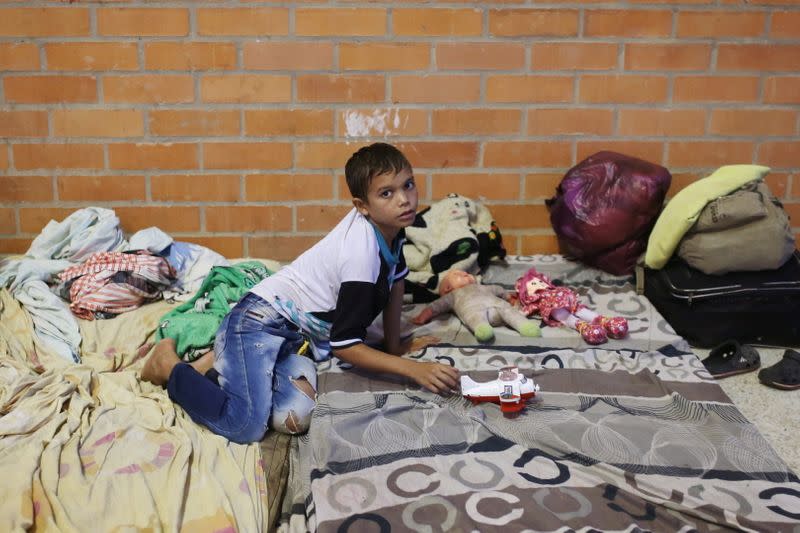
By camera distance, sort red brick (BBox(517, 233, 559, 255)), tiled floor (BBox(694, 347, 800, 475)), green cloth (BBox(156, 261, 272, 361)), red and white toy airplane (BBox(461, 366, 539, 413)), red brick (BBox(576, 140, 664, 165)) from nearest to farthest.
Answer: red and white toy airplane (BBox(461, 366, 539, 413)) < tiled floor (BBox(694, 347, 800, 475)) < green cloth (BBox(156, 261, 272, 361)) < red brick (BBox(576, 140, 664, 165)) < red brick (BBox(517, 233, 559, 255))

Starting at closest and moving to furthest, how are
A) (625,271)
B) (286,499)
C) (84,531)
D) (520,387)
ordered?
(84,531) < (286,499) < (520,387) < (625,271)

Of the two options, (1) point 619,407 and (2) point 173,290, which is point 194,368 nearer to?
(2) point 173,290

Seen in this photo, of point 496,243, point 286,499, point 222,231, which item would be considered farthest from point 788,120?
point 286,499

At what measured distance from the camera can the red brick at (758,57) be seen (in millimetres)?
3994

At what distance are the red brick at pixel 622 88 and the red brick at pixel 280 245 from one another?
153cm

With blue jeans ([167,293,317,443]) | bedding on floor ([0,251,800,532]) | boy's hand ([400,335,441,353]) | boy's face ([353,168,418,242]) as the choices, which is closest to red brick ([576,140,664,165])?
bedding on floor ([0,251,800,532])

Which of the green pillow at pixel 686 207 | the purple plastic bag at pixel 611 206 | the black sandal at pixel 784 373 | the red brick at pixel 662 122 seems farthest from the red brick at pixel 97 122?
the black sandal at pixel 784 373

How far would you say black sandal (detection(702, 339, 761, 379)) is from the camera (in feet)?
11.0

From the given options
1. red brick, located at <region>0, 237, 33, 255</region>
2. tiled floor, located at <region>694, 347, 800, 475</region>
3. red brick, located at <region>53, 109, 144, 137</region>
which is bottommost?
tiled floor, located at <region>694, 347, 800, 475</region>

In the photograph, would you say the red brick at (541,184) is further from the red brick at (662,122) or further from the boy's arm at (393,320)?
the boy's arm at (393,320)

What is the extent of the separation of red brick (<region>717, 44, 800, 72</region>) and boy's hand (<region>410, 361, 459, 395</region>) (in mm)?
2305

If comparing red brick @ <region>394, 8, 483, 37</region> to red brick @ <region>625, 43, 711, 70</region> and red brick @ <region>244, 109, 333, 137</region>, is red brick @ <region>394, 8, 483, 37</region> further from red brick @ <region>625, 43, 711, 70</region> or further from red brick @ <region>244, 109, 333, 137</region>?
red brick @ <region>625, 43, 711, 70</region>

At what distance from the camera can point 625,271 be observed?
3.97 metres

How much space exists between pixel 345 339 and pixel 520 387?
0.62 metres
